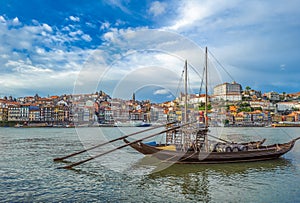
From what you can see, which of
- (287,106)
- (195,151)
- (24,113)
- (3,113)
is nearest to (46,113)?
(24,113)

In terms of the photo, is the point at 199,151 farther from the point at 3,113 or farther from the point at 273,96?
the point at 273,96

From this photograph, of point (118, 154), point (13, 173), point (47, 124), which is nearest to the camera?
point (13, 173)

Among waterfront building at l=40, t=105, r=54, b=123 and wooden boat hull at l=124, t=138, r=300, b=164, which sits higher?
waterfront building at l=40, t=105, r=54, b=123

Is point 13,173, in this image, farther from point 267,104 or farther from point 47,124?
point 267,104

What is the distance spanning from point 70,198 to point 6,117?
79.2 metres

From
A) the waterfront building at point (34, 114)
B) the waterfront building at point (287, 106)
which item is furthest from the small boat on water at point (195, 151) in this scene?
the waterfront building at point (287, 106)

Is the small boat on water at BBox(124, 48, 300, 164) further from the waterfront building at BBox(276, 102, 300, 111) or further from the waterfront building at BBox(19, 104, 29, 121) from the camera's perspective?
the waterfront building at BBox(276, 102, 300, 111)

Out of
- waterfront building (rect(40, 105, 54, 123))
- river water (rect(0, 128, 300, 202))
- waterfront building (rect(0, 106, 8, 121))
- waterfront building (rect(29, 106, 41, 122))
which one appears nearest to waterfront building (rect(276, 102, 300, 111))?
waterfront building (rect(40, 105, 54, 123))

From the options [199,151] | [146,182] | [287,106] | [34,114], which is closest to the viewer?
[146,182]

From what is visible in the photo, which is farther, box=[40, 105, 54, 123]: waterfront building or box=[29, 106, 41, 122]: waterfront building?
box=[40, 105, 54, 123]: waterfront building

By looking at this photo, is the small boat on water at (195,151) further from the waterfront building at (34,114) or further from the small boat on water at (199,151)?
the waterfront building at (34,114)

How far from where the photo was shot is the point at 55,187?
33.7 ft

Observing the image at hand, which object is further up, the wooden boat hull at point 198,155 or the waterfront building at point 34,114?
the waterfront building at point 34,114

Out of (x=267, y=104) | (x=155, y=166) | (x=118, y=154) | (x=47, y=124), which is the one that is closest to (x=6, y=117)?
(x=47, y=124)
